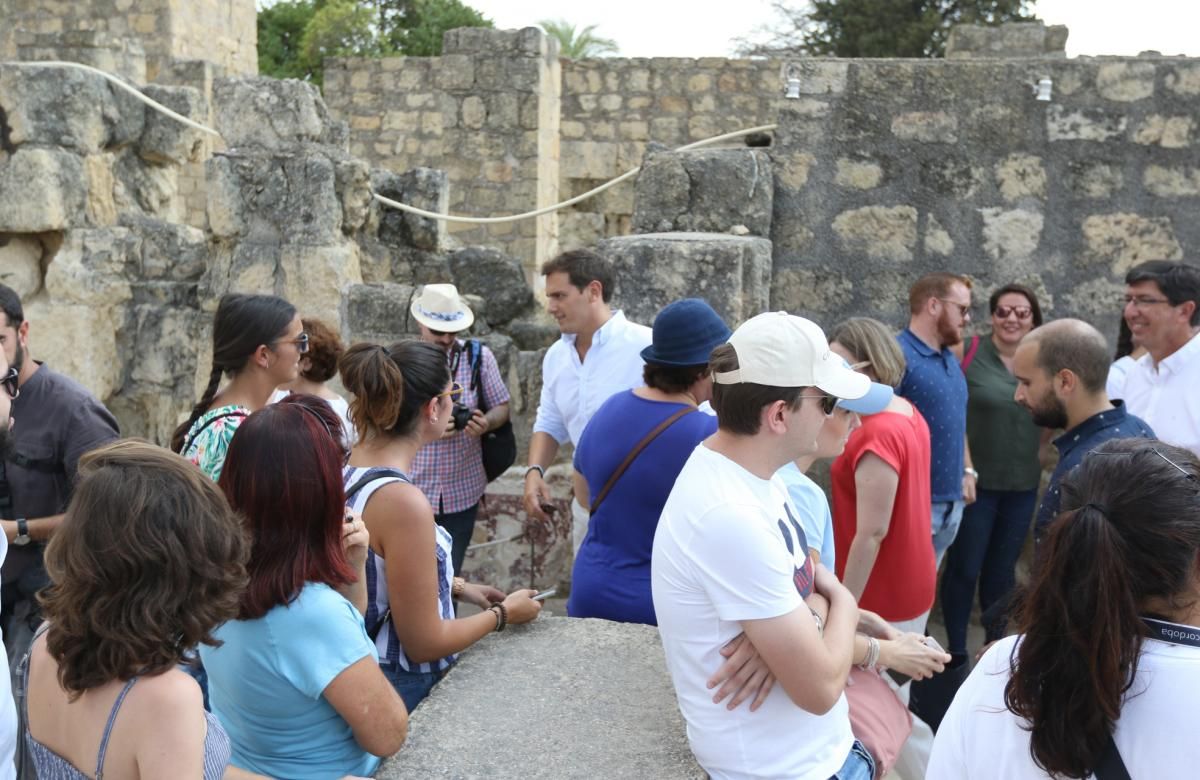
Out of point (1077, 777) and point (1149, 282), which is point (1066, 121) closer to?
point (1149, 282)

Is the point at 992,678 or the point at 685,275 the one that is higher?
the point at 685,275

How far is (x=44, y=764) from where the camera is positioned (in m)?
1.58

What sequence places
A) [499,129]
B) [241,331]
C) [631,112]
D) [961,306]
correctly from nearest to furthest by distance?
1. [241,331]
2. [961,306]
3. [499,129]
4. [631,112]

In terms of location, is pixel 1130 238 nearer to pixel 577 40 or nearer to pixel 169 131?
pixel 169 131

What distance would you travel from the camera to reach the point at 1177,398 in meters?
3.48

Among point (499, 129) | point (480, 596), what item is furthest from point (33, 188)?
point (499, 129)

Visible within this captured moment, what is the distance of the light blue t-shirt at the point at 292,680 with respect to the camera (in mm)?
1809

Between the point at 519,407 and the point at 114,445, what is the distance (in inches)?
125

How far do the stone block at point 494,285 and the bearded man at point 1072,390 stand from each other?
2788mm

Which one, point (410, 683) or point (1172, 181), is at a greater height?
point (1172, 181)

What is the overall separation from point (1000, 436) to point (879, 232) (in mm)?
931

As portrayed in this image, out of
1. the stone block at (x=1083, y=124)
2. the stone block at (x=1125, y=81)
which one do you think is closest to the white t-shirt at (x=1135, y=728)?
the stone block at (x=1083, y=124)

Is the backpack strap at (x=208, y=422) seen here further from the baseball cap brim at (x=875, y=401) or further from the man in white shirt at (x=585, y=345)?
the baseball cap brim at (x=875, y=401)

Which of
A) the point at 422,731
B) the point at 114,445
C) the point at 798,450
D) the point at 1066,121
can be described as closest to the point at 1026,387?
the point at 798,450
